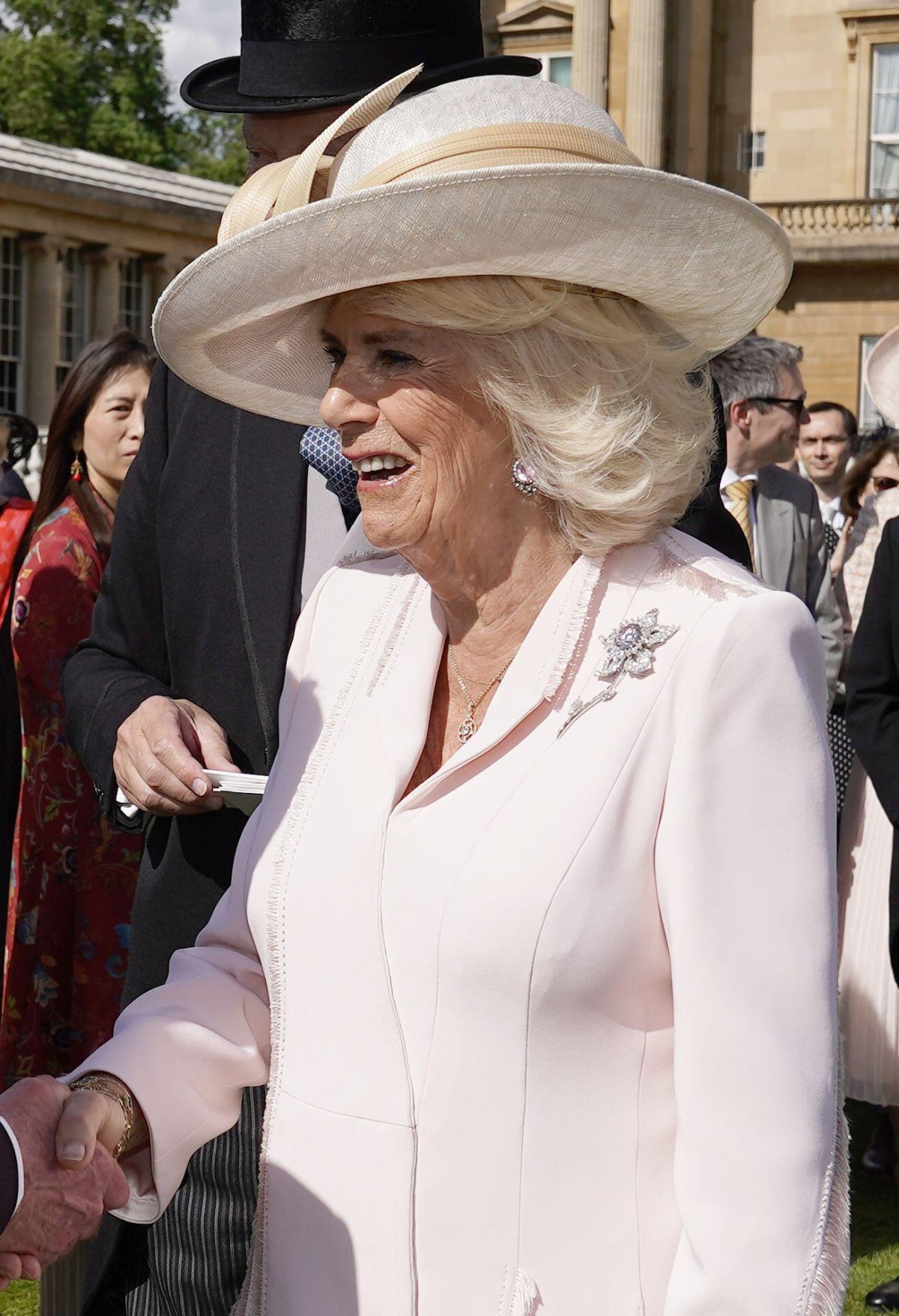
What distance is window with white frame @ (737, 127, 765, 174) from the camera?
101 feet

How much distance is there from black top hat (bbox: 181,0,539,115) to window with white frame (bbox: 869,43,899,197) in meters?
29.4

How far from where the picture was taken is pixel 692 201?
2109 mm

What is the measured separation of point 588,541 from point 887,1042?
3.84m

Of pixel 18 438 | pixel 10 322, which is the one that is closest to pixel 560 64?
pixel 10 322

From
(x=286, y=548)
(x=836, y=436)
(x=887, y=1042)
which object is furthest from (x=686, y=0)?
(x=286, y=548)

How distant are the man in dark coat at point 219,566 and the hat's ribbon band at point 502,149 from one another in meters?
0.87

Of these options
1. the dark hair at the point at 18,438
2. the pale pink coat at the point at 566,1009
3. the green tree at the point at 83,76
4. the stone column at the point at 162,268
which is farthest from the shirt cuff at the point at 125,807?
the green tree at the point at 83,76

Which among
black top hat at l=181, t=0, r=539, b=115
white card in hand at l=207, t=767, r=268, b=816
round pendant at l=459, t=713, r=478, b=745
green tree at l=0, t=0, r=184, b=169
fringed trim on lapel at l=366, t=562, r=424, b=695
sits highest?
green tree at l=0, t=0, r=184, b=169

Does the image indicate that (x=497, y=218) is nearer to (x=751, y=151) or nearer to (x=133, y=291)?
(x=751, y=151)

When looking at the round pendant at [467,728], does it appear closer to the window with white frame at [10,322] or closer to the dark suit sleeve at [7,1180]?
the dark suit sleeve at [7,1180]

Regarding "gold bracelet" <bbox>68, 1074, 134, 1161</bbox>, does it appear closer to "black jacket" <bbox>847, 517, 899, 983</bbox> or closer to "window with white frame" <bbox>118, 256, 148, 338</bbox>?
"black jacket" <bbox>847, 517, 899, 983</bbox>

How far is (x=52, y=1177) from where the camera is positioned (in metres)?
2.02

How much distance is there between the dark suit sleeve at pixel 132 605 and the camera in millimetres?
3127

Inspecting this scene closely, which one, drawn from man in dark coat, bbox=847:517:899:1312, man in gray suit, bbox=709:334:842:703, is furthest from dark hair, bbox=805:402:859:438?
man in dark coat, bbox=847:517:899:1312
